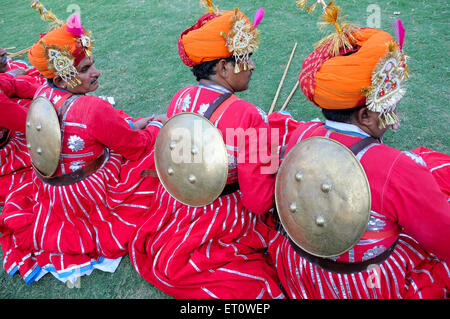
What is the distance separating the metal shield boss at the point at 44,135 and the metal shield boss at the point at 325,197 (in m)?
1.64

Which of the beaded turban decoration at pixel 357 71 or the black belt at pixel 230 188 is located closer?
the beaded turban decoration at pixel 357 71

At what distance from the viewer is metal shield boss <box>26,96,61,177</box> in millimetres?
2334

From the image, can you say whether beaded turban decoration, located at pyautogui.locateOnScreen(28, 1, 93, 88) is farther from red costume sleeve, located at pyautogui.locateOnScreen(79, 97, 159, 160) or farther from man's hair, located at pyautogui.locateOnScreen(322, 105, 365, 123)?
man's hair, located at pyautogui.locateOnScreen(322, 105, 365, 123)

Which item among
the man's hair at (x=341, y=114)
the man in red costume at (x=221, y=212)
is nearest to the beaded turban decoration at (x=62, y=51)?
the man in red costume at (x=221, y=212)

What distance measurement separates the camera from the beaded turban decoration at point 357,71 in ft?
4.72

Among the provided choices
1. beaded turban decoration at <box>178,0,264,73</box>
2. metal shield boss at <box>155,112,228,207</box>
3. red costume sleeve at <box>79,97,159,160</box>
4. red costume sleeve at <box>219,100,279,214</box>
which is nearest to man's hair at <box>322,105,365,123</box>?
red costume sleeve at <box>219,100,279,214</box>

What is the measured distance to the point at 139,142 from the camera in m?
2.80

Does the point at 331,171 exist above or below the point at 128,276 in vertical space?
above

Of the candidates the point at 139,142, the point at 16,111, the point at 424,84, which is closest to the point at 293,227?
the point at 139,142

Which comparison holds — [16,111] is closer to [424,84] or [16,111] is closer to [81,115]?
[81,115]

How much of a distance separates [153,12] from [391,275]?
6.27m

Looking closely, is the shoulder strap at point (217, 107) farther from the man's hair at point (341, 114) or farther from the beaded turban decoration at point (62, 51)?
the beaded turban decoration at point (62, 51)

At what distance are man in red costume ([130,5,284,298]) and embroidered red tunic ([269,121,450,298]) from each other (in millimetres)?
222

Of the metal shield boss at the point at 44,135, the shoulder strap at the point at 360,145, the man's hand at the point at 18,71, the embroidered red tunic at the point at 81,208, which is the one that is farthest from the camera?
the man's hand at the point at 18,71
